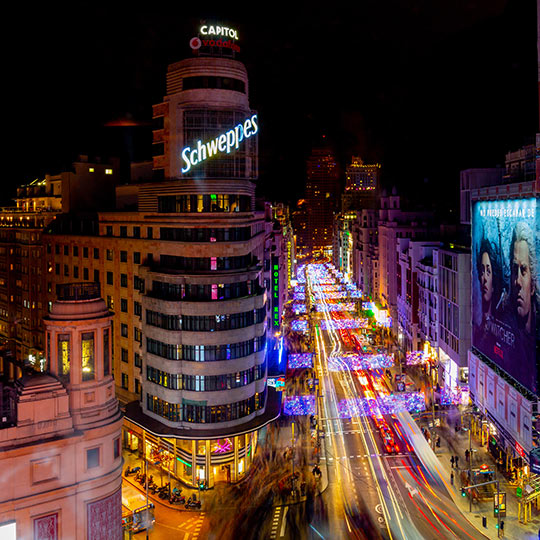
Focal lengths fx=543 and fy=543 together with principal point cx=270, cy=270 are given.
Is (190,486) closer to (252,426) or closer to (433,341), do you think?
(252,426)

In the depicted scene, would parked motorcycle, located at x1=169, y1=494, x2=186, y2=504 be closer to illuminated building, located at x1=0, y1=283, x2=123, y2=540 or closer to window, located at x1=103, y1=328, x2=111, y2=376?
illuminated building, located at x1=0, y1=283, x2=123, y2=540

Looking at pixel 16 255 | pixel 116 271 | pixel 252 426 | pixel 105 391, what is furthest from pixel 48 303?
pixel 105 391

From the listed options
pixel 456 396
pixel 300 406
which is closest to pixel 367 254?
pixel 456 396

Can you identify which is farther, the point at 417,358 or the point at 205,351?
the point at 417,358

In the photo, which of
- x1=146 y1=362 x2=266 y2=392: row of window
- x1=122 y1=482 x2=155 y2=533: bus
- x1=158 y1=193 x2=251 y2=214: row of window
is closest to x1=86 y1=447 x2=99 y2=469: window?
x1=122 y1=482 x2=155 y2=533: bus

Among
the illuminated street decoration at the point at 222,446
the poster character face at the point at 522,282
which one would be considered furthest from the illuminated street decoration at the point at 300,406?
the poster character face at the point at 522,282

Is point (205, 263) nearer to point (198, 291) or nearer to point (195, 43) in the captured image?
point (198, 291)

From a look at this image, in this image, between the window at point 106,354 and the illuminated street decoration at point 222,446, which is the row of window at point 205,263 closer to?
the illuminated street decoration at point 222,446
